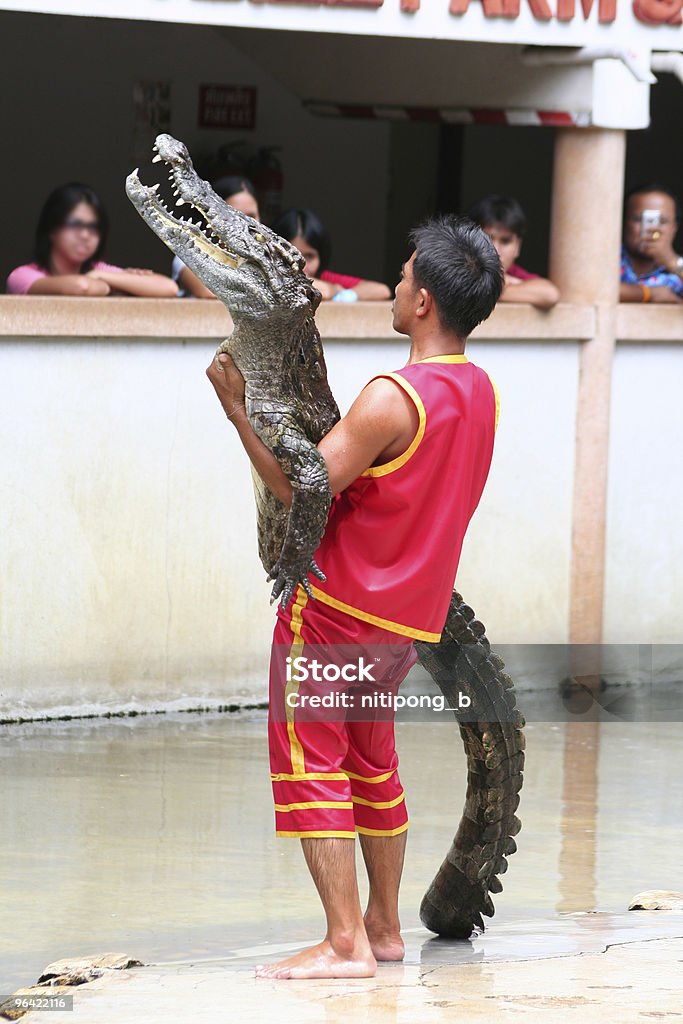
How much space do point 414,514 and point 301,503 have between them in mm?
271

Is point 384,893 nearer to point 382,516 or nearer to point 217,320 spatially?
point 382,516

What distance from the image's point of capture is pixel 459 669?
14.4ft

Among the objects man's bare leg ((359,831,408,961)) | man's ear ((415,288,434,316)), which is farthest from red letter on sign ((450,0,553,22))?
man's bare leg ((359,831,408,961))

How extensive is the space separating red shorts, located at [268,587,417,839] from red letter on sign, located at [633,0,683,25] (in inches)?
174

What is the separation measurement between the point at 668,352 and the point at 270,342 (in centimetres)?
459

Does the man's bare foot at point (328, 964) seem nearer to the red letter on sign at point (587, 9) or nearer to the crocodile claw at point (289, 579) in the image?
the crocodile claw at point (289, 579)

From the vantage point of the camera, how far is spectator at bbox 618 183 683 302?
26.2 ft

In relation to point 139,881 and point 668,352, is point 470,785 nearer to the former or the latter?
point 139,881

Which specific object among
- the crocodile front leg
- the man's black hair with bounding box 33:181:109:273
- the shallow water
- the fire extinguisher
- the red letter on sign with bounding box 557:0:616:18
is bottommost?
the shallow water

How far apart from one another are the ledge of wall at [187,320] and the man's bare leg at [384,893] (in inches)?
126

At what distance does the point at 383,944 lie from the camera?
4.05 meters

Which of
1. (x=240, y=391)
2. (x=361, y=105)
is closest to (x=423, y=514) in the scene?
(x=240, y=391)

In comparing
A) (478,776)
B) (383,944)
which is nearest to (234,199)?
(478,776)

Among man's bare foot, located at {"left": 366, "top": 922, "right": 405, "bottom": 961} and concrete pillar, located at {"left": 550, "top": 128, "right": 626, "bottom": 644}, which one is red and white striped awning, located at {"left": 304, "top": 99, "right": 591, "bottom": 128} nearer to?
concrete pillar, located at {"left": 550, "top": 128, "right": 626, "bottom": 644}
